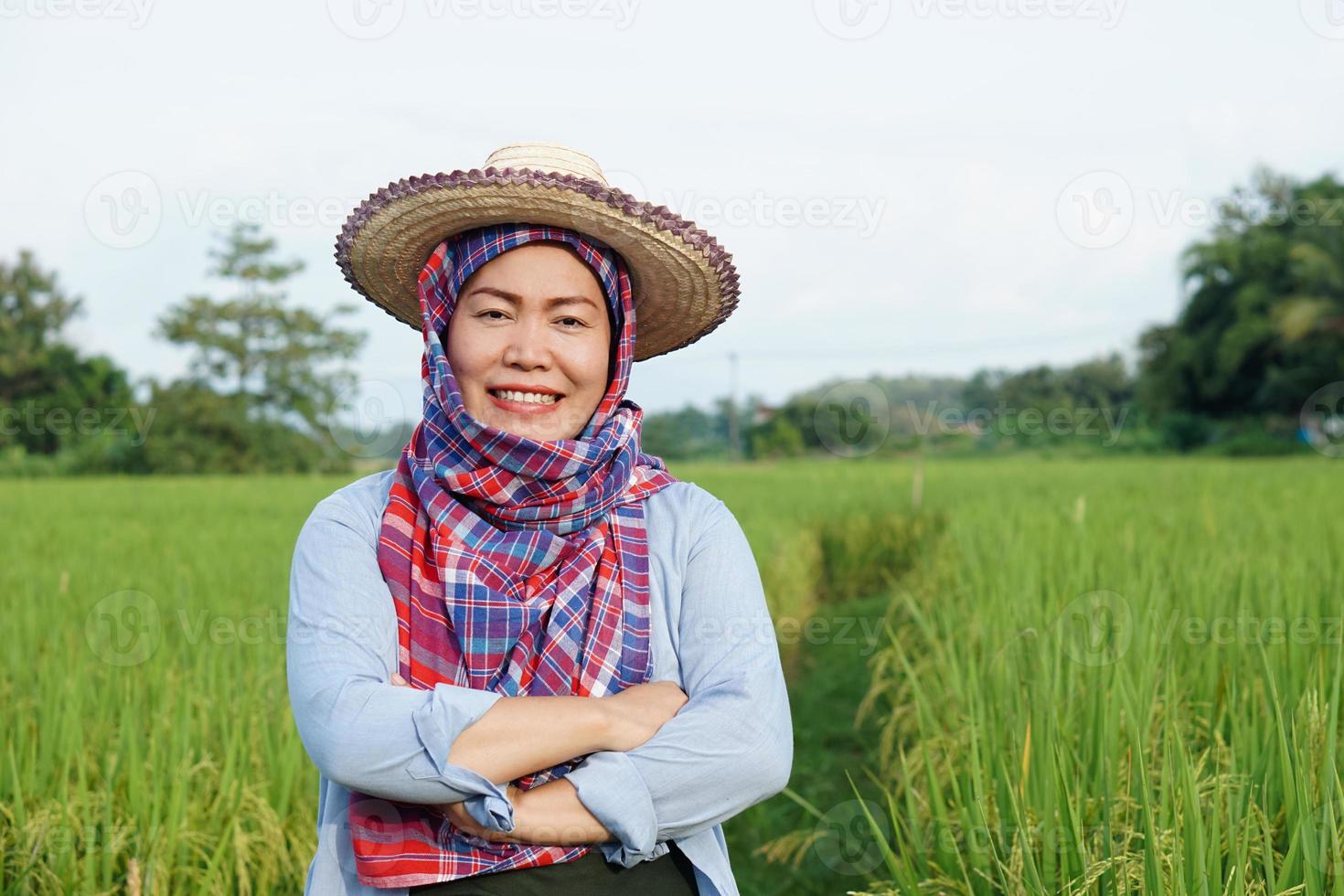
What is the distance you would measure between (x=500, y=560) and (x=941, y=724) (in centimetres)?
207

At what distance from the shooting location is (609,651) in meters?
1.30

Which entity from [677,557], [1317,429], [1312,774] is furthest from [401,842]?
[1317,429]

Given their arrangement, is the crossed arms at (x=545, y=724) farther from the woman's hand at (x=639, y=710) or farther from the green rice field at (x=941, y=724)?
the green rice field at (x=941, y=724)

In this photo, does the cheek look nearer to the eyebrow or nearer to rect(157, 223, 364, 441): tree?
the eyebrow

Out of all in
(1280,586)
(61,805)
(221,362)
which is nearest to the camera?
(61,805)

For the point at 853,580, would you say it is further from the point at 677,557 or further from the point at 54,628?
→ the point at 677,557

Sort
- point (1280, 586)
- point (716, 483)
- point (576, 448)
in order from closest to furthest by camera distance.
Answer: point (576, 448) → point (1280, 586) → point (716, 483)

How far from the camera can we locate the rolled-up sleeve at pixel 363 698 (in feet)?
3.74

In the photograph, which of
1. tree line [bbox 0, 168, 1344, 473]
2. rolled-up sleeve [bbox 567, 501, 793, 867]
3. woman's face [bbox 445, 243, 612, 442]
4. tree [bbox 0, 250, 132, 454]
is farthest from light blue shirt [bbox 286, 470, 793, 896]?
tree [bbox 0, 250, 132, 454]

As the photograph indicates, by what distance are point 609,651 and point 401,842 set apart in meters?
0.33

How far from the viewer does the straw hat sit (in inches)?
49.8

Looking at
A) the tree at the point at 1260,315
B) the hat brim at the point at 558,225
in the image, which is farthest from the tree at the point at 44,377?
the tree at the point at 1260,315

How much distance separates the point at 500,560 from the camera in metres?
1.29

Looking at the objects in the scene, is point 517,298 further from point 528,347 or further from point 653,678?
point 653,678
